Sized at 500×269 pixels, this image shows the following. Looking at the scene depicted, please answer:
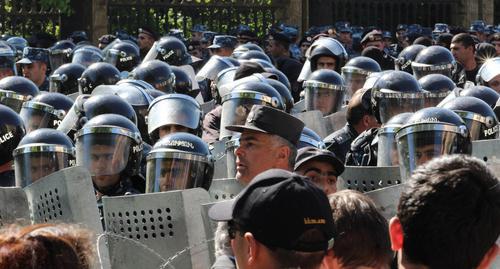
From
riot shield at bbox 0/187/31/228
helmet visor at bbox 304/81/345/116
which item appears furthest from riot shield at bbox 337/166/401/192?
helmet visor at bbox 304/81/345/116

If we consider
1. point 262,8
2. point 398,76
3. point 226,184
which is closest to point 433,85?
point 398,76

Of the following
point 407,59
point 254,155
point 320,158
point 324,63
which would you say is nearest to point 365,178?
point 320,158

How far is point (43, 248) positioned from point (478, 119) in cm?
552

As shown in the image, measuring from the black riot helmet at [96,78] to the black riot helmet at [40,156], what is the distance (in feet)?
14.6

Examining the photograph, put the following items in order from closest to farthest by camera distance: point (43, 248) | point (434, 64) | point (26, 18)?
point (43, 248), point (434, 64), point (26, 18)

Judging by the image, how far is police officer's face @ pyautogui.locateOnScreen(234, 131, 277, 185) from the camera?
701 centimetres

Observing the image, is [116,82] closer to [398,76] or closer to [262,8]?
[398,76]

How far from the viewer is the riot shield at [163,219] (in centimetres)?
688

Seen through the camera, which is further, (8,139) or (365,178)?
(8,139)

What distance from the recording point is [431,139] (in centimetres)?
775

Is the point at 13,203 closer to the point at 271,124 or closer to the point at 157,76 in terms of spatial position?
the point at 271,124

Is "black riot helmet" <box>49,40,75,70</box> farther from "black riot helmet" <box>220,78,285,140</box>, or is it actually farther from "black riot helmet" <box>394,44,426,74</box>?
"black riot helmet" <box>220,78,285,140</box>

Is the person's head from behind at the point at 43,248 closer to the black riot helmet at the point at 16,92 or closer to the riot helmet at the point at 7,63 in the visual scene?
the black riot helmet at the point at 16,92

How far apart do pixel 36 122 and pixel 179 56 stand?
532 centimetres
